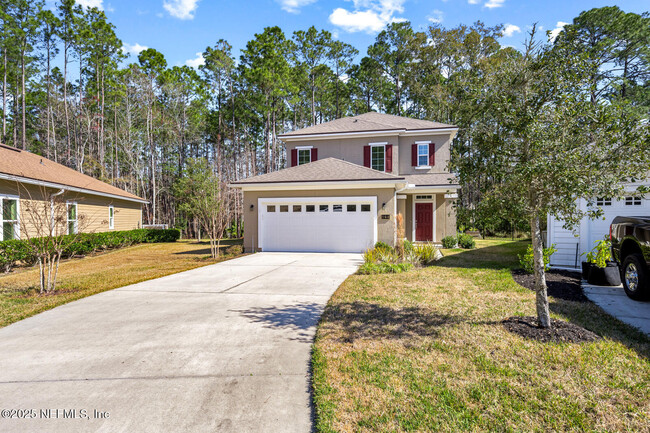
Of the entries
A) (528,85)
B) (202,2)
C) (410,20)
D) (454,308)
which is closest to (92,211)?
(202,2)

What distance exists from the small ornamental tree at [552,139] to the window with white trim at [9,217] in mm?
14343

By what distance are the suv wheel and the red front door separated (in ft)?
32.6

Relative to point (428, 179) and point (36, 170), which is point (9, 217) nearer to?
point (36, 170)

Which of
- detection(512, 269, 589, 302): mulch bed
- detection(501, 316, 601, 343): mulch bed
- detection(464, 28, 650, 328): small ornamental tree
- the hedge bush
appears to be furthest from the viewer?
the hedge bush

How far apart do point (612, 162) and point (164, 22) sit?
19024mm

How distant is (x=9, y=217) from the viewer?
11320 millimetres

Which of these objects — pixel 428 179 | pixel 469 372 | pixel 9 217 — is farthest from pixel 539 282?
pixel 9 217

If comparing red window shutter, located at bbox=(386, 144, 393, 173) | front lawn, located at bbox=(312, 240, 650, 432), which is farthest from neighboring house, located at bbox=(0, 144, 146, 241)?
red window shutter, located at bbox=(386, 144, 393, 173)

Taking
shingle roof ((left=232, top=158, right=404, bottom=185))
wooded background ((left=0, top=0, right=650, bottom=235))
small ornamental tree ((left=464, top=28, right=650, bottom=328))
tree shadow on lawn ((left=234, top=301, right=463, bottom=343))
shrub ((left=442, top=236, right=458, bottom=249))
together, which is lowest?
tree shadow on lawn ((left=234, top=301, right=463, bottom=343))

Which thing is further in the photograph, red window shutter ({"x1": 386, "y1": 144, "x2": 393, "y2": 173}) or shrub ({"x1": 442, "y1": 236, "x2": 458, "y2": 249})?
red window shutter ({"x1": 386, "y1": 144, "x2": 393, "y2": 173})

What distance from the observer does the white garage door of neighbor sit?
40.5ft

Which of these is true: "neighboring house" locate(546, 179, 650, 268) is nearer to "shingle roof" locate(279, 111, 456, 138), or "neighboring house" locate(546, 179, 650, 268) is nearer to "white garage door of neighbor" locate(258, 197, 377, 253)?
"white garage door of neighbor" locate(258, 197, 377, 253)

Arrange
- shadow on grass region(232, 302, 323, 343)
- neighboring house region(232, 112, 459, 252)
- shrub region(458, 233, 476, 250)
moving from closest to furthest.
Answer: shadow on grass region(232, 302, 323, 343)
neighboring house region(232, 112, 459, 252)
shrub region(458, 233, 476, 250)

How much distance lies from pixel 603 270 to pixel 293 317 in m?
6.50
